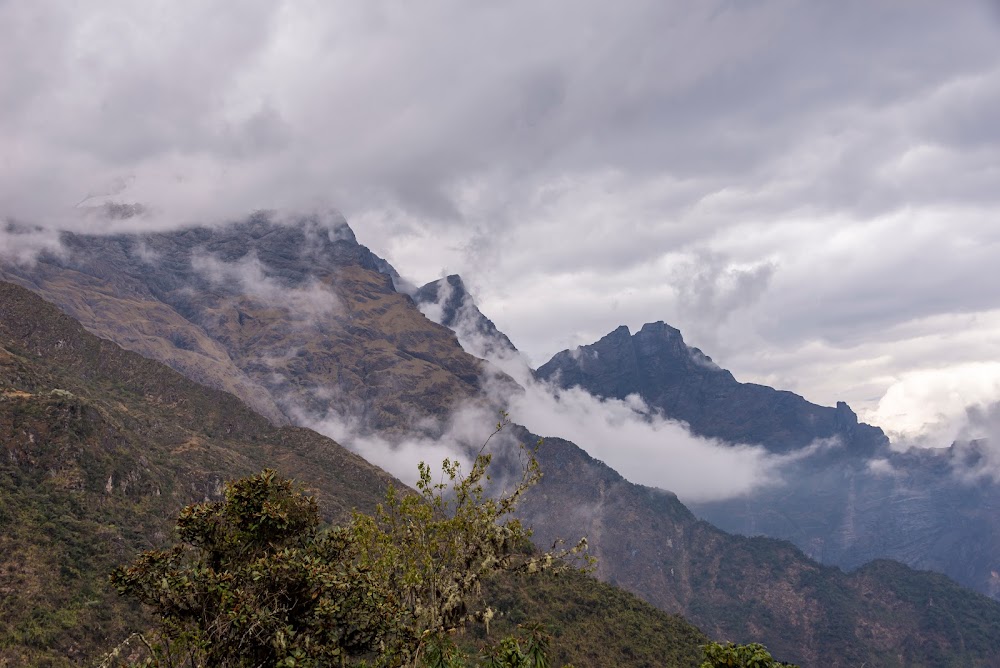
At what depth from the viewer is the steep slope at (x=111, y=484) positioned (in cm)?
7456

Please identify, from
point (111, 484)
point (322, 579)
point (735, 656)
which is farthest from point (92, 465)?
point (735, 656)

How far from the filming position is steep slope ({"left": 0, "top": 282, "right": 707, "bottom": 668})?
74.6 metres

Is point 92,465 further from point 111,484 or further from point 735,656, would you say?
point 735,656

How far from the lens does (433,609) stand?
2138cm

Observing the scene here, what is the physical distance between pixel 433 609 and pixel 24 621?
69905 millimetres

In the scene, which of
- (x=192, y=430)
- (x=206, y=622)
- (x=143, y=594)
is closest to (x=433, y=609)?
(x=206, y=622)

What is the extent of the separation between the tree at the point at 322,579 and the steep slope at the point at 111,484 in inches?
444

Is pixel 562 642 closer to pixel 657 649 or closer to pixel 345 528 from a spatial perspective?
pixel 657 649

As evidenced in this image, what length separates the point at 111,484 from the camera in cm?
10694

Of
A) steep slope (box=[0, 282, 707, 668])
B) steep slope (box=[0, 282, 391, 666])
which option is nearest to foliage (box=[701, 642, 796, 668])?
steep slope (box=[0, 282, 707, 668])

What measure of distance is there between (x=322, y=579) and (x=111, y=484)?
106 metres

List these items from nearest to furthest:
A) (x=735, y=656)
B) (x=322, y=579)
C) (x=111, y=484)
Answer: (x=322, y=579) → (x=735, y=656) → (x=111, y=484)

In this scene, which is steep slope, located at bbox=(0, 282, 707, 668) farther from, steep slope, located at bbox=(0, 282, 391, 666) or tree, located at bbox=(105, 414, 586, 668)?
tree, located at bbox=(105, 414, 586, 668)

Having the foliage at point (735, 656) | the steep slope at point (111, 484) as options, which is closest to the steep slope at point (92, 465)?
the steep slope at point (111, 484)
